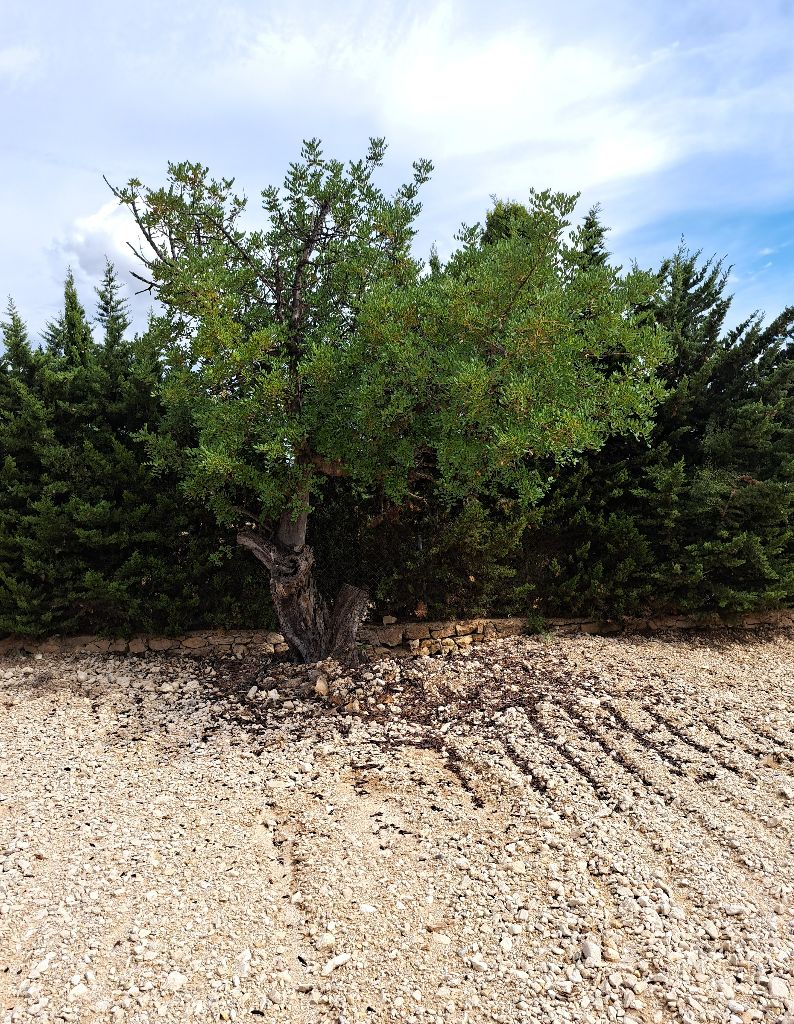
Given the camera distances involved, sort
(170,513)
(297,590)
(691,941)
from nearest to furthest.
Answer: (691,941) → (297,590) → (170,513)

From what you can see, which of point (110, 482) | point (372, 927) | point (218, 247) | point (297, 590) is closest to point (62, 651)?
point (110, 482)

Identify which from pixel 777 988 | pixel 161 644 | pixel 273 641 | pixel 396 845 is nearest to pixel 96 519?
pixel 161 644

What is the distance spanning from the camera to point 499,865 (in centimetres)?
522

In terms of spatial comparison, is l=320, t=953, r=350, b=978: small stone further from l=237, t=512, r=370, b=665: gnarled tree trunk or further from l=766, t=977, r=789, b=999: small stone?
l=237, t=512, r=370, b=665: gnarled tree trunk

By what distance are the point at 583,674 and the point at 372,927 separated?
17.4 feet

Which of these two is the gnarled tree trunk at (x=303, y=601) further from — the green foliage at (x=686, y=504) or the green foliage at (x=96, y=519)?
the green foliage at (x=686, y=504)

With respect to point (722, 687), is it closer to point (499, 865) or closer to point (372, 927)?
point (499, 865)

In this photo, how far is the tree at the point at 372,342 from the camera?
19.7 ft

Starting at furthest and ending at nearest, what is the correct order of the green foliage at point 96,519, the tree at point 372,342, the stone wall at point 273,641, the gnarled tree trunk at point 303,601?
1. the stone wall at point 273,641
2. the green foliage at point 96,519
3. the gnarled tree trunk at point 303,601
4. the tree at point 372,342

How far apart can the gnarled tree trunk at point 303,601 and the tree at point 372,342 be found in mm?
548

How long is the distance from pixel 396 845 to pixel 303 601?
3983 mm

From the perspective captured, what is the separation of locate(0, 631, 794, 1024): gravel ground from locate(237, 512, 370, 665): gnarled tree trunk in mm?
477

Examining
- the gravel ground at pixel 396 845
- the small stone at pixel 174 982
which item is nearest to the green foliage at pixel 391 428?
the gravel ground at pixel 396 845

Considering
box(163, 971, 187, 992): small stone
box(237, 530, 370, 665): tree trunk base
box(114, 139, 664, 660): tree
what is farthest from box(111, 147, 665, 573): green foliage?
box(163, 971, 187, 992): small stone
